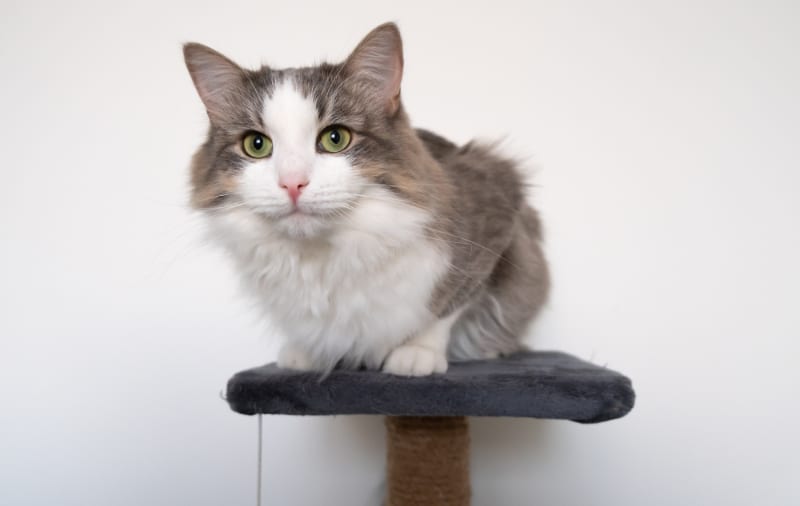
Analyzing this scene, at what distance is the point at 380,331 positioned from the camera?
3.79 ft

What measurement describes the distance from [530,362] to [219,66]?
3.41ft

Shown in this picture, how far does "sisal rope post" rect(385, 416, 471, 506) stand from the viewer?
3.99 feet

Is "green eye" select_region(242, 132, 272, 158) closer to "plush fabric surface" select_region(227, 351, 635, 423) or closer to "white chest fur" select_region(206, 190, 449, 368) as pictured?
"white chest fur" select_region(206, 190, 449, 368)

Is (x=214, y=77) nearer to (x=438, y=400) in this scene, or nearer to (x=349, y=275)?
(x=349, y=275)

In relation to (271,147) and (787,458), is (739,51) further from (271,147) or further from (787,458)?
(271,147)

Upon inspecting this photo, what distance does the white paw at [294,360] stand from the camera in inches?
49.9

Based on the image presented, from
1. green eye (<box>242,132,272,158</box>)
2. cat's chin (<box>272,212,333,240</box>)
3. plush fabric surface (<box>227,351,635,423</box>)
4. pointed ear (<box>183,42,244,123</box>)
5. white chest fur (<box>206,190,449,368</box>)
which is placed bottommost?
plush fabric surface (<box>227,351,635,423</box>)

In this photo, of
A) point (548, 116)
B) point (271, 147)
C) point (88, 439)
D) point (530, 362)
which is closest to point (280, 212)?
point (271, 147)

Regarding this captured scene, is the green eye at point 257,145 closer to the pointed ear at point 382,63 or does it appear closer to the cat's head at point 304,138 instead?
the cat's head at point 304,138

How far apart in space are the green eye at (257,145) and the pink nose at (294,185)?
0.51 feet

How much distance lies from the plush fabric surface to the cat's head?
0.35 metres

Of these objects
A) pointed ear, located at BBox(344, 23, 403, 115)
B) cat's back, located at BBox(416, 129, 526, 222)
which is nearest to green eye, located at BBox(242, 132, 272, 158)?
pointed ear, located at BBox(344, 23, 403, 115)

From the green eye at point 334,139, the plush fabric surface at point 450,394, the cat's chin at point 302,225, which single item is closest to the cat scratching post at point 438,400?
the plush fabric surface at point 450,394

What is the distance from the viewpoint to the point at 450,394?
1.01 metres
